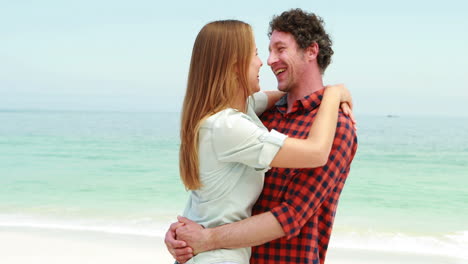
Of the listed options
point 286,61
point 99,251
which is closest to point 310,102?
point 286,61

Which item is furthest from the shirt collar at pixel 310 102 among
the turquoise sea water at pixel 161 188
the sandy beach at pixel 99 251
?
the turquoise sea water at pixel 161 188

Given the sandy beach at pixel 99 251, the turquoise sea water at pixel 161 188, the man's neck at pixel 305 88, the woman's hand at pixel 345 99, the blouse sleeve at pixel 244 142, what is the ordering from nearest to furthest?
the blouse sleeve at pixel 244 142 → the woman's hand at pixel 345 99 → the man's neck at pixel 305 88 → the sandy beach at pixel 99 251 → the turquoise sea water at pixel 161 188

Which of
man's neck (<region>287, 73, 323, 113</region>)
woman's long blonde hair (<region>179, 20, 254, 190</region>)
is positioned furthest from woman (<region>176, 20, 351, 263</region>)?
man's neck (<region>287, 73, 323, 113</region>)

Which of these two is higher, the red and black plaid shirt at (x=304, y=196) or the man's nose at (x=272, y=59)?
the man's nose at (x=272, y=59)

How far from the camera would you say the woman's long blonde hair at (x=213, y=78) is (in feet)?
6.81

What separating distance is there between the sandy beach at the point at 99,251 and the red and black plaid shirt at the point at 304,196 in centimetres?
391

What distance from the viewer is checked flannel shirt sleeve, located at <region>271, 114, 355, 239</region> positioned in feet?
6.81

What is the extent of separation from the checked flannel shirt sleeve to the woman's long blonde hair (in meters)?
0.33

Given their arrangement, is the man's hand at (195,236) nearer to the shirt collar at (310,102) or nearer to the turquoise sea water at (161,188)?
the shirt collar at (310,102)

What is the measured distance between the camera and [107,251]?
6250 millimetres

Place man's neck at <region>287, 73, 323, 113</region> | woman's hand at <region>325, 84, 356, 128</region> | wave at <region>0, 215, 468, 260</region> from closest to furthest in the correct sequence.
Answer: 1. woman's hand at <region>325, 84, 356, 128</region>
2. man's neck at <region>287, 73, 323, 113</region>
3. wave at <region>0, 215, 468, 260</region>

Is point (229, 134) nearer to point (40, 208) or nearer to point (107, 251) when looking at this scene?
point (107, 251)

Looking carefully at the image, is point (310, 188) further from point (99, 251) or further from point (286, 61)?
point (99, 251)

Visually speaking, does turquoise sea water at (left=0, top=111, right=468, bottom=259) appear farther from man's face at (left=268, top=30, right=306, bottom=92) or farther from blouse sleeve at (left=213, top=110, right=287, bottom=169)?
blouse sleeve at (left=213, top=110, right=287, bottom=169)
